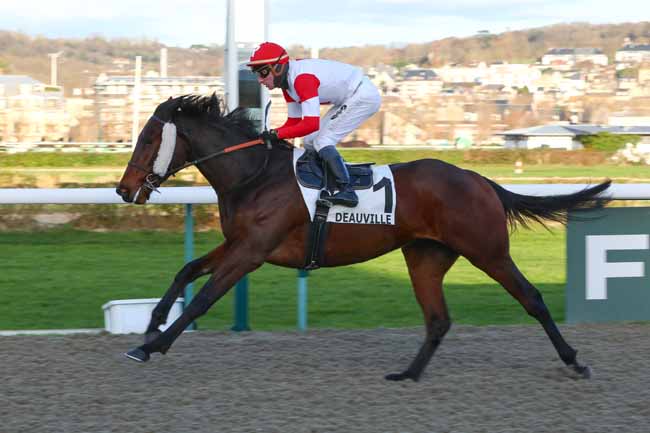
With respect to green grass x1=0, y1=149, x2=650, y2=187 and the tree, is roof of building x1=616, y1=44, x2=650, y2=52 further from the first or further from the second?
green grass x1=0, y1=149, x2=650, y2=187

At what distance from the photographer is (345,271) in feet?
29.1

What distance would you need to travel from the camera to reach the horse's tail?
486 cm

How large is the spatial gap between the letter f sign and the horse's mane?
2313 millimetres

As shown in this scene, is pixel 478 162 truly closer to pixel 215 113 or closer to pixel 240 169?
pixel 215 113

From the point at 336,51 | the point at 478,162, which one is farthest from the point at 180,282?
the point at 336,51

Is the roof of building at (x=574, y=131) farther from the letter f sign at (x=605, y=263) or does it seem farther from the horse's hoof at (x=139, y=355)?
the horse's hoof at (x=139, y=355)

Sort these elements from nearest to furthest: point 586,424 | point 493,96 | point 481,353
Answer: point 586,424 < point 481,353 < point 493,96

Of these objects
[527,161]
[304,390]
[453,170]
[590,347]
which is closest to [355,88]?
[453,170]

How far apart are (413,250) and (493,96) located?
7457cm

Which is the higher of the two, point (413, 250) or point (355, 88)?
point (355, 88)

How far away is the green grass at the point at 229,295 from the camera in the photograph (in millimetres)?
6527

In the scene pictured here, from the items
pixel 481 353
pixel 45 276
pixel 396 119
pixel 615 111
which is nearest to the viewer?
pixel 481 353

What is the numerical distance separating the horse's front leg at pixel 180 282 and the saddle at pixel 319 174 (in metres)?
0.53

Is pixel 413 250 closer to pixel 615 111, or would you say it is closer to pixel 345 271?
pixel 345 271
